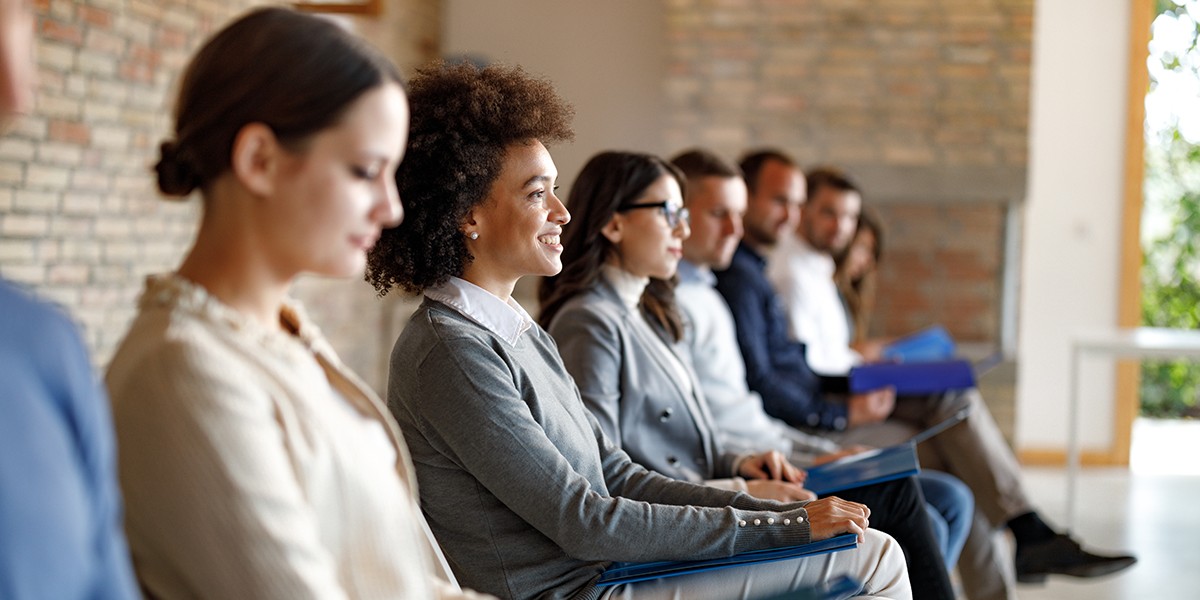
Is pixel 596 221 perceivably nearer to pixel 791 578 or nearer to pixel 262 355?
pixel 791 578

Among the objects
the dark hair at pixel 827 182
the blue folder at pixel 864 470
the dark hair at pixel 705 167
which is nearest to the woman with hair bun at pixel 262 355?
the blue folder at pixel 864 470

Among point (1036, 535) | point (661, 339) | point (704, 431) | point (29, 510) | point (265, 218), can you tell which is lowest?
point (1036, 535)

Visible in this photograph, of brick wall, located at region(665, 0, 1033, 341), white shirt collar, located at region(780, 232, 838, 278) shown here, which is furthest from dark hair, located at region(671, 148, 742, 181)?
brick wall, located at region(665, 0, 1033, 341)

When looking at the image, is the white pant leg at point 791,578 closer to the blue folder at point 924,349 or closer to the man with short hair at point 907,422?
the man with short hair at point 907,422

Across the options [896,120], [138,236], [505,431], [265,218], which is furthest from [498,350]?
[896,120]

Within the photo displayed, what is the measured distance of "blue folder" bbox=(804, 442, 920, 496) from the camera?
238 centimetres

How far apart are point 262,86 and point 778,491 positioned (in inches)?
57.4

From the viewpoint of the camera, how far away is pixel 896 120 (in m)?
6.40

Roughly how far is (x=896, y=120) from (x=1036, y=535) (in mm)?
3138

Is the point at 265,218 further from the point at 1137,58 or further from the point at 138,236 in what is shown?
the point at 1137,58

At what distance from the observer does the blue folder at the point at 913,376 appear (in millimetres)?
3701

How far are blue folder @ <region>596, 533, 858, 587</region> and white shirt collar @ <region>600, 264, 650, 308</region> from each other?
882mm

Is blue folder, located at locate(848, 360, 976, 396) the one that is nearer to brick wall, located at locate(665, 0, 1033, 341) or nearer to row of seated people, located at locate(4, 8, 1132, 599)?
row of seated people, located at locate(4, 8, 1132, 599)

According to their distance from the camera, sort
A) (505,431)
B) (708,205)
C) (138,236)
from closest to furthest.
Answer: (505,431) → (708,205) → (138,236)
